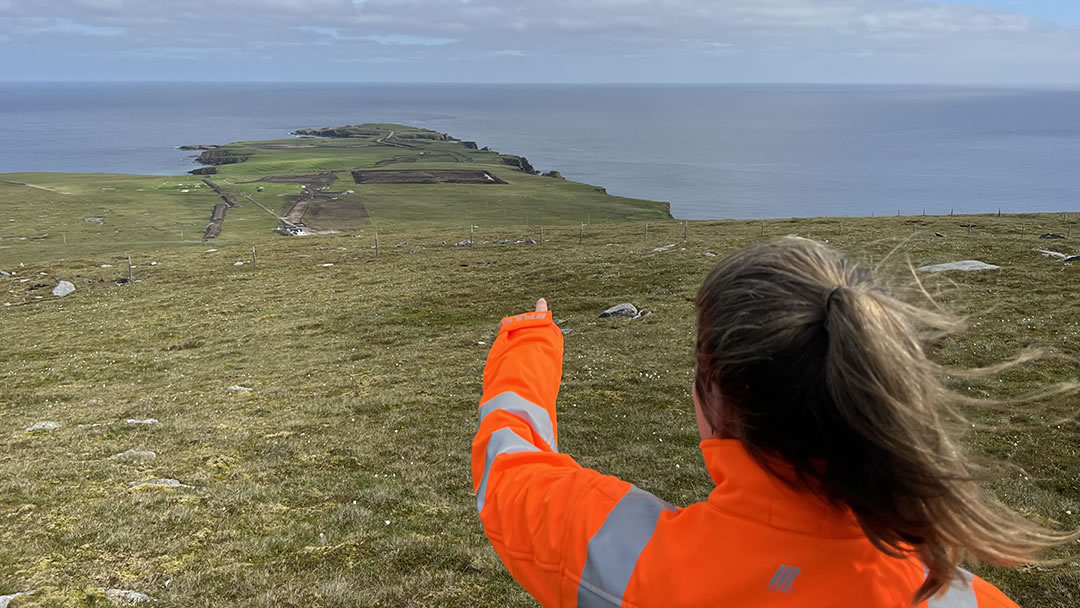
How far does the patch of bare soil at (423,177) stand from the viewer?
505 ft

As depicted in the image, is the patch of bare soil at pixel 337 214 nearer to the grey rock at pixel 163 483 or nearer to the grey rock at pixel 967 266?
the grey rock at pixel 967 266

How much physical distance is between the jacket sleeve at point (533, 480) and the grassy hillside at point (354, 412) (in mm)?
1236

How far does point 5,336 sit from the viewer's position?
115 ft

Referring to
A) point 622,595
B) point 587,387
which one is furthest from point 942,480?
point 587,387

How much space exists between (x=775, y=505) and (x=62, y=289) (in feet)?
185

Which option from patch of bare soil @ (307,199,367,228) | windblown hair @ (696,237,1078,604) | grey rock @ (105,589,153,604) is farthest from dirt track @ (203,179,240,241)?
windblown hair @ (696,237,1078,604)

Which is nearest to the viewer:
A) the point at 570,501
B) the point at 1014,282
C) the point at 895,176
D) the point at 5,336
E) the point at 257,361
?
the point at 570,501

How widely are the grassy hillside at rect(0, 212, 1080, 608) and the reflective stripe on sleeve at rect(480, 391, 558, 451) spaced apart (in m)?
1.42

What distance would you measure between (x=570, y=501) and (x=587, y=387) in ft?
57.1

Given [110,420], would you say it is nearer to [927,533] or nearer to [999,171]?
[927,533]

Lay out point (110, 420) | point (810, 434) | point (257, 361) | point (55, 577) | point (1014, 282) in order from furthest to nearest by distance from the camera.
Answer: point (1014, 282)
point (257, 361)
point (110, 420)
point (55, 577)
point (810, 434)

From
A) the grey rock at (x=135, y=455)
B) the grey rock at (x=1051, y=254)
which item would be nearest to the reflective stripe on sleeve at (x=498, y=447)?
the grey rock at (x=135, y=455)

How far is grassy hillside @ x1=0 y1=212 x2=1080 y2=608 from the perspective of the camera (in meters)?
9.23

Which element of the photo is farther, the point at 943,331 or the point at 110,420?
the point at 110,420
